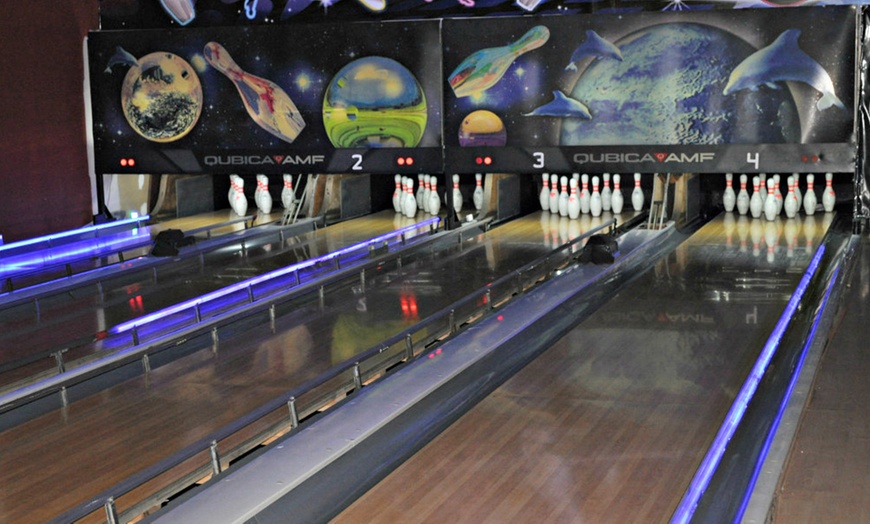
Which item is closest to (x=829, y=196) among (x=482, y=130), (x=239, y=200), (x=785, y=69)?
(x=785, y=69)

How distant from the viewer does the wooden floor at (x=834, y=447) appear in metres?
2.30

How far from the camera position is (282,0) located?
6.36 metres

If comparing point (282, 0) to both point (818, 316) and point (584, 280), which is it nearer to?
point (584, 280)

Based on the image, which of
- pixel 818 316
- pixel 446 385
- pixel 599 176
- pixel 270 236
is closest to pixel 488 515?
pixel 446 385

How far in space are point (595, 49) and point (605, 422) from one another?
3293 mm

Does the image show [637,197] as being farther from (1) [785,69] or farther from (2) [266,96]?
(2) [266,96]

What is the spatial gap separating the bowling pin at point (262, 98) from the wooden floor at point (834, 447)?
3.60 meters

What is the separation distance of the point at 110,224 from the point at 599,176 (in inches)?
122

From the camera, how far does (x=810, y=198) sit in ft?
21.3

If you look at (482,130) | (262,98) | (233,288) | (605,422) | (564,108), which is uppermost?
(262,98)

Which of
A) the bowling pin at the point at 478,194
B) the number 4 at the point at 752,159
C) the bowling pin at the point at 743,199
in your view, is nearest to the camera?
the number 4 at the point at 752,159

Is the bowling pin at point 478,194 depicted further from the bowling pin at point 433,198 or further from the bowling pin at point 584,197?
the bowling pin at point 584,197

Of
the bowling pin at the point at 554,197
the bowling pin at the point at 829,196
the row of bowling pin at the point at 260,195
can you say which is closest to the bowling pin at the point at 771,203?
the bowling pin at the point at 829,196

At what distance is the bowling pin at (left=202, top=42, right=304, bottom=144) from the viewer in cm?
638
